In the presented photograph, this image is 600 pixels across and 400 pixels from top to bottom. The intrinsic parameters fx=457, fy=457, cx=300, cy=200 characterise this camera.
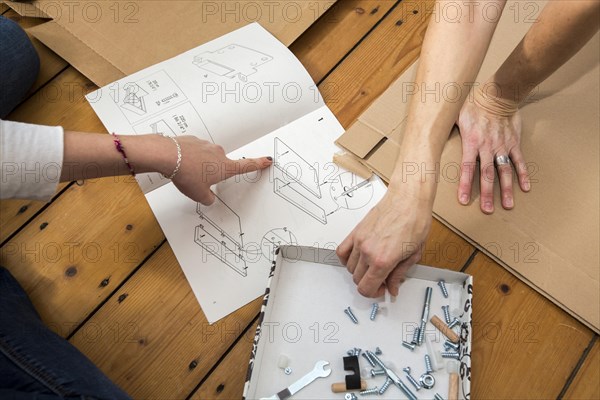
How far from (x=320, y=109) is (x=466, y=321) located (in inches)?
14.8

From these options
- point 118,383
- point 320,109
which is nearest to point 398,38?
point 320,109

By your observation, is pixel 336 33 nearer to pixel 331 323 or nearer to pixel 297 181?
pixel 297 181

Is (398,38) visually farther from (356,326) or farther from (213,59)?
(356,326)

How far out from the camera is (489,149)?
25.9 inches

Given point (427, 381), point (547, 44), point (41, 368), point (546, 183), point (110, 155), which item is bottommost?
point (41, 368)

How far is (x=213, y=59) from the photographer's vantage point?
29.2 inches

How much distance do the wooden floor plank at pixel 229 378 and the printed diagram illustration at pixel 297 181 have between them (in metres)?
0.20

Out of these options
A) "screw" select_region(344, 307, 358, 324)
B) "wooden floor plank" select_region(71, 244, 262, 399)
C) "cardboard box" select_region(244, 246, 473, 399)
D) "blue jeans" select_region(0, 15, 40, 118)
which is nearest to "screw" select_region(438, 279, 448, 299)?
"cardboard box" select_region(244, 246, 473, 399)

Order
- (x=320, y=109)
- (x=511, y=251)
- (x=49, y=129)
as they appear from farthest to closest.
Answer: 1. (x=320, y=109)
2. (x=511, y=251)
3. (x=49, y=129)

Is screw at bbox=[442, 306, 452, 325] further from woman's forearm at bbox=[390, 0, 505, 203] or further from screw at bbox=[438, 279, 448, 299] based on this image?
woman's forearm at bbox=[390, 0, 505, 203]

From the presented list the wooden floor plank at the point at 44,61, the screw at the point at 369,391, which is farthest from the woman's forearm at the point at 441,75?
the wooden floor plank at the point at 44,61

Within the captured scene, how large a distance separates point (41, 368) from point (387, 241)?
406 mm

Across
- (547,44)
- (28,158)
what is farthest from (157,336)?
(547,44)

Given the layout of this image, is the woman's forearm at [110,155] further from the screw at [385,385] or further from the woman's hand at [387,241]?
the screw at [385,385]
